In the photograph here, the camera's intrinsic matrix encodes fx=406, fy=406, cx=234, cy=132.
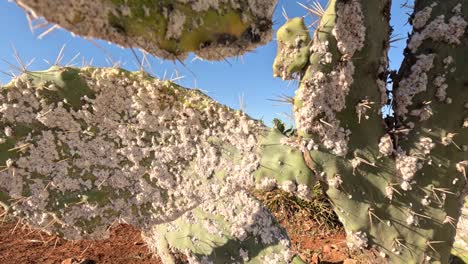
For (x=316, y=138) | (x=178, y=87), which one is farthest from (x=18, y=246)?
(x=316, y=138)

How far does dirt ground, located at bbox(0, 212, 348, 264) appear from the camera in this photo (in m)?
3.53

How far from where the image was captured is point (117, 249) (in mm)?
3846

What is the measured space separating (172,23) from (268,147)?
0.87 metres

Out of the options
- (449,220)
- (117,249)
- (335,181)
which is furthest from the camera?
(117,249)

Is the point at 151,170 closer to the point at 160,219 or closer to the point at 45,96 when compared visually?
the point at 160,219

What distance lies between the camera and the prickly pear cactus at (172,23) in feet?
2.31

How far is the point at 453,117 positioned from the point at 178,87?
113cm

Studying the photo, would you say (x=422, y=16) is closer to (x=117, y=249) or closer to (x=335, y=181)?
(x=335, y=181)

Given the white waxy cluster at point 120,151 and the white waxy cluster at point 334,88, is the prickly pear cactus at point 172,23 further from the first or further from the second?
the white waxy cluster at point 120,151

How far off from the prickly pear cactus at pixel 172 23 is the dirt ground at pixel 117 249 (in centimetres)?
279

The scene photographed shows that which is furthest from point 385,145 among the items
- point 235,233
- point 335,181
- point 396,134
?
point 235,233

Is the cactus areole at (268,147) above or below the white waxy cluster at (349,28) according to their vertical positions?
below

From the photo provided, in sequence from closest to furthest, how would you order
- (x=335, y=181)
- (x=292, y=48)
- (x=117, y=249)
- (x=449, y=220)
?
1. (x=292, y=48)
2. (x=335, y=181)
3. (x=449, y=220)
4. (x=117, y=249)

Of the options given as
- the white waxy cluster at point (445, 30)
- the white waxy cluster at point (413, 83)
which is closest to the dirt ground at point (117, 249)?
the white waxy cluster at point (413, 83)
